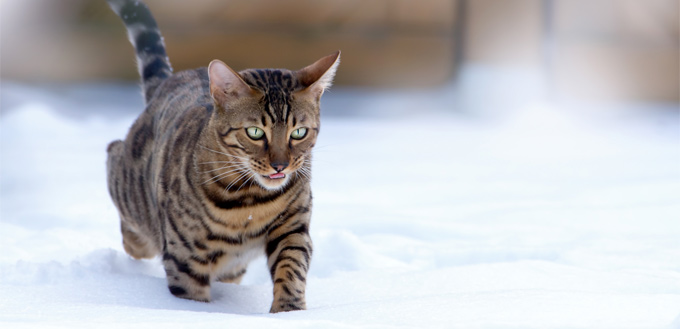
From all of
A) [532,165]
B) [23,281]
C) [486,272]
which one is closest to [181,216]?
[23,281]

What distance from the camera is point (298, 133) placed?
7.52ft

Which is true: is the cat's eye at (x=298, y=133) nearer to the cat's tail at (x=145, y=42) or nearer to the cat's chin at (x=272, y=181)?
the cat's chin at (x=272, y=181)

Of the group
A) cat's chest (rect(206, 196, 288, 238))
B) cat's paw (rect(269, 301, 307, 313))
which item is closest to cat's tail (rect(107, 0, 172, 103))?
cat's chest (rect(206, 196, 288, 238))

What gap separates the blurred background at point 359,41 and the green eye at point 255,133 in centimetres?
448

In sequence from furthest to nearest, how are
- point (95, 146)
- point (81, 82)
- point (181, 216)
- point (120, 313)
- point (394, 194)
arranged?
point (81, 82) < point (95, 146) < point (394, 194) < point (181, 216) < point (120, 313)

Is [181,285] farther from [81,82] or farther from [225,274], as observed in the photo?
[81,82]

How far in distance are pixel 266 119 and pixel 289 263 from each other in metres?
0.41

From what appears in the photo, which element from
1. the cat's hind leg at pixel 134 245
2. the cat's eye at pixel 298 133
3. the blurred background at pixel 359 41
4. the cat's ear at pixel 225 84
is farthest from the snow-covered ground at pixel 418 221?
the cat's ear at pixel 225 84

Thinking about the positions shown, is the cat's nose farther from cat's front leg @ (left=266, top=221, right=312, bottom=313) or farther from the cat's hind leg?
the cat's hind leg

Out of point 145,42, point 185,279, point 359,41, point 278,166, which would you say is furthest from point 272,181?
point 359,41

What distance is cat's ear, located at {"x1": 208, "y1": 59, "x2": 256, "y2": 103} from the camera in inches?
87.0

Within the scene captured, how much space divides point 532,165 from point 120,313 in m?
3.41

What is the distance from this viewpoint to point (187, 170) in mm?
2369

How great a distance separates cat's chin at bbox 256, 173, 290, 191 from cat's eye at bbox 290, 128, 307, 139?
0.12m
